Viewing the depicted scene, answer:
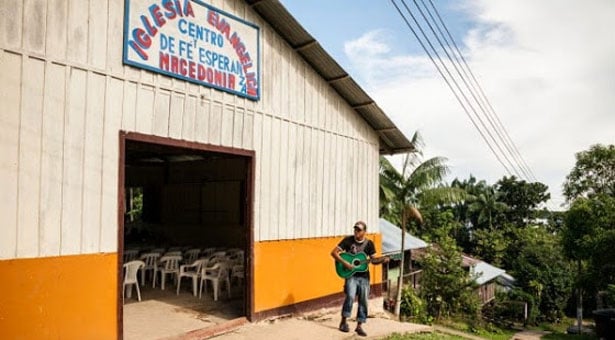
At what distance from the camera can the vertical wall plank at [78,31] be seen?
5.68 meters

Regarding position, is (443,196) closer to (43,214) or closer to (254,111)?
(254,111)

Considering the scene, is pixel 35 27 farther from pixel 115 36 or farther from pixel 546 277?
pixel 546 277

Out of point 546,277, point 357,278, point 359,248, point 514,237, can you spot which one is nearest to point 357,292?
point 357,278

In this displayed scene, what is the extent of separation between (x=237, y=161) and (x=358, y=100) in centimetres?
424

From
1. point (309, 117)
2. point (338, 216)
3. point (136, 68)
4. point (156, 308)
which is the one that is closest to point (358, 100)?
point (309, 117)

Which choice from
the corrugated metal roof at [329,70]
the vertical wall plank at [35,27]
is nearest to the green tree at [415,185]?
the corrugated metal roof at [329,70]

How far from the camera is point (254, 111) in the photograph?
318 inches

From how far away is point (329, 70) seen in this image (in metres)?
9.40

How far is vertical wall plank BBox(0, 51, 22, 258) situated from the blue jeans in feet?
15.2

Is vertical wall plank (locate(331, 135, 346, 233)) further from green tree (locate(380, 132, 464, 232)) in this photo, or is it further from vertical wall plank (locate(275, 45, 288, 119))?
green tree (locate(380, 132, 464, 232))

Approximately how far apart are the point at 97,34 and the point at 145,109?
1.12 meters

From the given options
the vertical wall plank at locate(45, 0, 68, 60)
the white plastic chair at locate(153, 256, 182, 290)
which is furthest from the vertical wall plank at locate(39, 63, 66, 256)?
the white plastic chair at locate(153, 256, 182, 290)

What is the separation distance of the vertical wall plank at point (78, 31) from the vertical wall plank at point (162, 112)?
1.12 metres

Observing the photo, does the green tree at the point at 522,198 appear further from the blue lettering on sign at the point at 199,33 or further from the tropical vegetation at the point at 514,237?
the blue lettering on sign at the point at 199,33
